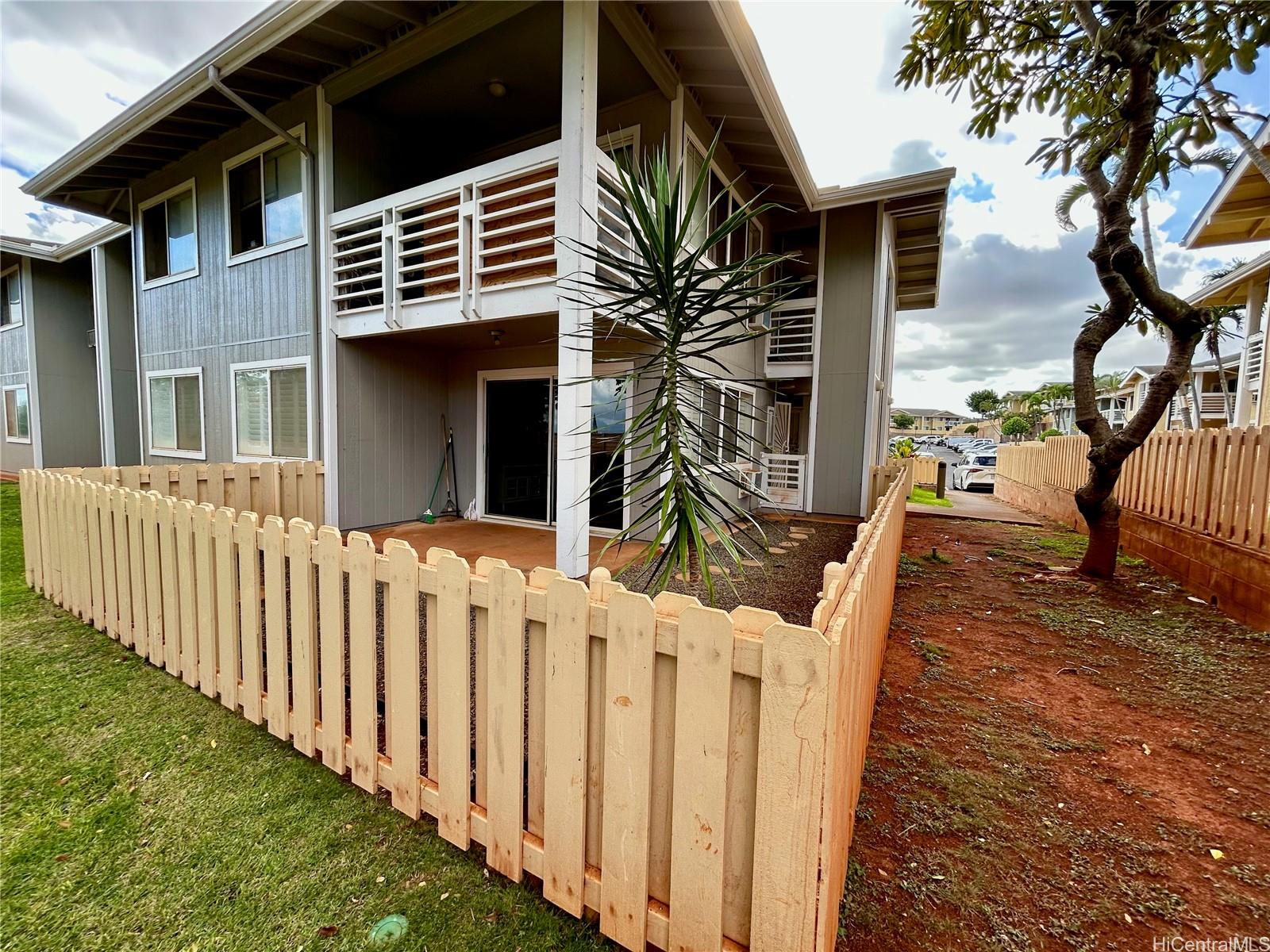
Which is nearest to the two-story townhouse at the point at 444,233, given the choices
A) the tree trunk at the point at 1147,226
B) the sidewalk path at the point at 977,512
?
the sidewalk path at the point at 977,512

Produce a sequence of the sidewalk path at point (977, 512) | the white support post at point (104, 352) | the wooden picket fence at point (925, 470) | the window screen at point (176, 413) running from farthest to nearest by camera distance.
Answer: the wooden picket fence at point (925, 470)
the white support post at point (104, 352)
the sidewalk path at point (977, 512)
the window screen at point (176, 413)

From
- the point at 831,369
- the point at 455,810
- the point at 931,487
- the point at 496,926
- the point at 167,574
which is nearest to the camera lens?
Answer: the point at 496,926

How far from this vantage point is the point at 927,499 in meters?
13.3

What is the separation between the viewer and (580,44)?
4.43 m

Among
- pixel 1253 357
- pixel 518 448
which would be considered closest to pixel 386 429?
pixel 518 448

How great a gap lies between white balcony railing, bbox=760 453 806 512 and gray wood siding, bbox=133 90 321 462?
7613mm

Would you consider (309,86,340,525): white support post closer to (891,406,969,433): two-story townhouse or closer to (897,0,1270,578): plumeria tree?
(897,0,1270,578): plumeria tree

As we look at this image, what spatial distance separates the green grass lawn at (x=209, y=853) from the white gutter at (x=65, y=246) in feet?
38.3

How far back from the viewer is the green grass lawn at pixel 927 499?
1235 centimetres

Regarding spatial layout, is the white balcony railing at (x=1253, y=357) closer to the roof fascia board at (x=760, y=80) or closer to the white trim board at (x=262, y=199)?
the roof fascia board at (x=760, y=80)

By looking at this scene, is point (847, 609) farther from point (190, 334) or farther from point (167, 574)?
point (190, 334)

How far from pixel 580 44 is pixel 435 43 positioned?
2.03 m

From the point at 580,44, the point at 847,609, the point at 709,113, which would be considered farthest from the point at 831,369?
the point at 847,609

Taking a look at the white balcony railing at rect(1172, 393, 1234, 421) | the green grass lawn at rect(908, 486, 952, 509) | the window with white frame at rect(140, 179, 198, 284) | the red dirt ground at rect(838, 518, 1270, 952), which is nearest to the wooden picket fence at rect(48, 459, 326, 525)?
the red dirt ground at rect(838, 518, 1270, 952)
